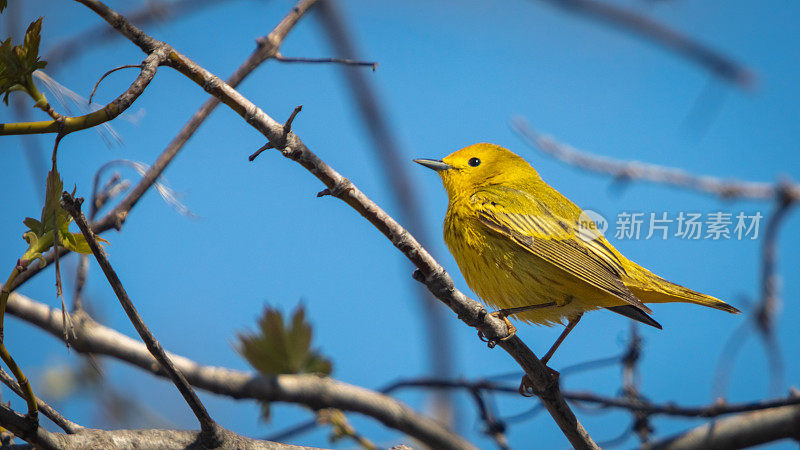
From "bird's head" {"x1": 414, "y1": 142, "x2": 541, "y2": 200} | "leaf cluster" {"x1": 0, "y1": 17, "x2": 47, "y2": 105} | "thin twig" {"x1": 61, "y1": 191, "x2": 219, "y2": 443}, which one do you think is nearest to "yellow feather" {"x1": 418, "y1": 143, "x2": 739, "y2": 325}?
"bird's head" {"x1": 414, "y1": 142, "x2": 541, "y2": 200}

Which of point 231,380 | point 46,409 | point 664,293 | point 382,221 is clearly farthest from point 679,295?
point 46,409

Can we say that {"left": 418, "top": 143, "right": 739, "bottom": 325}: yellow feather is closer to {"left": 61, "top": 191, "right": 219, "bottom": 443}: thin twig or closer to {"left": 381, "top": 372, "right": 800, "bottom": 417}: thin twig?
{"left": 381, "top": 372, "right": 800, "bottom": 417}: thin twig

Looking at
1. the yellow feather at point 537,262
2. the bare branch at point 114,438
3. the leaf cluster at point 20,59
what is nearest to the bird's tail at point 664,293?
the yellow feather at point 537,262


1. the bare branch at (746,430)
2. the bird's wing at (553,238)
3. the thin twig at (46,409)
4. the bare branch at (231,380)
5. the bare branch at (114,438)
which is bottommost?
the bare branch at (114,438)

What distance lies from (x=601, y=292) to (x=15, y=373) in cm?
246

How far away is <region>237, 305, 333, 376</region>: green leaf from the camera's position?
2.67 metres

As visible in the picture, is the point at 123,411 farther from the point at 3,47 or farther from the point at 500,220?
the point at 3,47

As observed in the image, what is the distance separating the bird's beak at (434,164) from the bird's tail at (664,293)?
1.23m

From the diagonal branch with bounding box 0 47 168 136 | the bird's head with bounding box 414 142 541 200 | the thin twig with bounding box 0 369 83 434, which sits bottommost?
the thin twig with bounding box 0 369 83 434

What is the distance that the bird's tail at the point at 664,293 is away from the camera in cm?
313

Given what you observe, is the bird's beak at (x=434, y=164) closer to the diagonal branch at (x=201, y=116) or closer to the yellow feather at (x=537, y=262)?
the yellow feather at (x=537, y=262)

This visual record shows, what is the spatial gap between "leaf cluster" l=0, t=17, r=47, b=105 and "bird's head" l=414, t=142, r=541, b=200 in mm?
2560

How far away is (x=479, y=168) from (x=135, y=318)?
2694 millimetres

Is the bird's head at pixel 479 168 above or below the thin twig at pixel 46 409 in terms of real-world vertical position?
above
